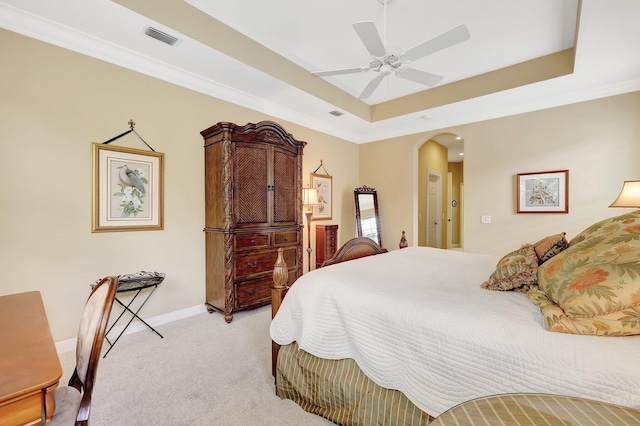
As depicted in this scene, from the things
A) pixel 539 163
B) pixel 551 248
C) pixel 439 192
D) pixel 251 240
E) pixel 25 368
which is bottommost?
pixel 25 368

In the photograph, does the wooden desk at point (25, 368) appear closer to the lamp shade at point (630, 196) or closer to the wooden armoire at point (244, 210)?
the wooden armoire at point (244, 210)

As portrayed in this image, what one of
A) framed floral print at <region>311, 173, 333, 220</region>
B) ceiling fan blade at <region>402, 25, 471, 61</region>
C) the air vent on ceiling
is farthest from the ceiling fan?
framed floral print at <region>311, 173, 333, 220</region>

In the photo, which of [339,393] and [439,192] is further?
[439,192]

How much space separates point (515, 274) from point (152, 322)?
3.26 m

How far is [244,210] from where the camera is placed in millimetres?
3215

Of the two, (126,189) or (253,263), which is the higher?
(126,189)

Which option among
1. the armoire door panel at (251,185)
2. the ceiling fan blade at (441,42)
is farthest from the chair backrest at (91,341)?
the ceiling fan blade at (441,42)

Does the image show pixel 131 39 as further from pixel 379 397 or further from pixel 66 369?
pixel 379 397

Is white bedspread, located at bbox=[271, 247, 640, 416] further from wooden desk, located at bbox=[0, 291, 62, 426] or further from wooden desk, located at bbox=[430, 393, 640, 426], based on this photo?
wooden desk, located at bbox=[0, 291, 62, 426]

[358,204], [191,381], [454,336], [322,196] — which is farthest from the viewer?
[358,204]

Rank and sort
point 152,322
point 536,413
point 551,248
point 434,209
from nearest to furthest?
point 536,413
point 551,248
point 152,322
point 434,209

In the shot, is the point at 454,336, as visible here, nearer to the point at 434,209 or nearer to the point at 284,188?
the point at 284,188

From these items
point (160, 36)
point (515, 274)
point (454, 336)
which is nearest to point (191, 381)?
point (454, 336)

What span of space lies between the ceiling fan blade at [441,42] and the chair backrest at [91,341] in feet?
8.37
